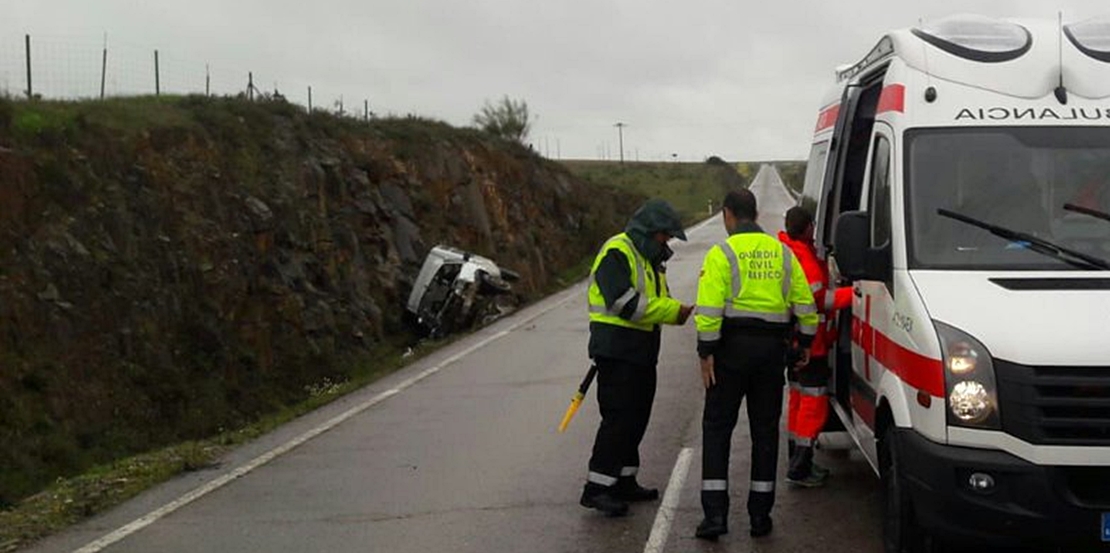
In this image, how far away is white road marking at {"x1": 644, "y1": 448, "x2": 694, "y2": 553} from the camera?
6.86m

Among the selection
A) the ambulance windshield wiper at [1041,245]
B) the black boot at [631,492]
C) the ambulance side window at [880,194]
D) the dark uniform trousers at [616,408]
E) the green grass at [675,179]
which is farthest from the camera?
the green grass at [675,179]

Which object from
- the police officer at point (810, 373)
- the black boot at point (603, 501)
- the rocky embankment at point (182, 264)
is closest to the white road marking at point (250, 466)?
the black boot at point (603, 501)

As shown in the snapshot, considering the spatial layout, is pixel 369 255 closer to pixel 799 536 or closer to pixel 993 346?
pixel 799 536

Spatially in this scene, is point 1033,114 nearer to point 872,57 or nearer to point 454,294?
point 872,57

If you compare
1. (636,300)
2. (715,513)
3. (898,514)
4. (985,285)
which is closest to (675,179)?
(636,300)

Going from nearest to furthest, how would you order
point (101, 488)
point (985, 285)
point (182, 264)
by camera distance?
point (985, 285), point (101, 488), point (182, 264)

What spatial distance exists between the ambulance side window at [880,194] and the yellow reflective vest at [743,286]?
1.72ft

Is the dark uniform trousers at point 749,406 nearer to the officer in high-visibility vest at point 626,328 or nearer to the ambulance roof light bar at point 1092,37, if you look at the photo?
the officer in high-visibility vest at point 626,328

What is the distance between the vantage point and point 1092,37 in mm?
6629

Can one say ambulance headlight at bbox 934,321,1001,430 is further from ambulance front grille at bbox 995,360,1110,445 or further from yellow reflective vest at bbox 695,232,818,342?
yellow reflective vest at bbox 695,232,818,342

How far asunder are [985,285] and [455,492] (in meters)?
4.03

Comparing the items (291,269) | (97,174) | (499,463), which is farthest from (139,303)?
(499,463)

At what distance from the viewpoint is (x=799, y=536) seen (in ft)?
22.7

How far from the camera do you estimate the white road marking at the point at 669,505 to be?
6.86 metres
